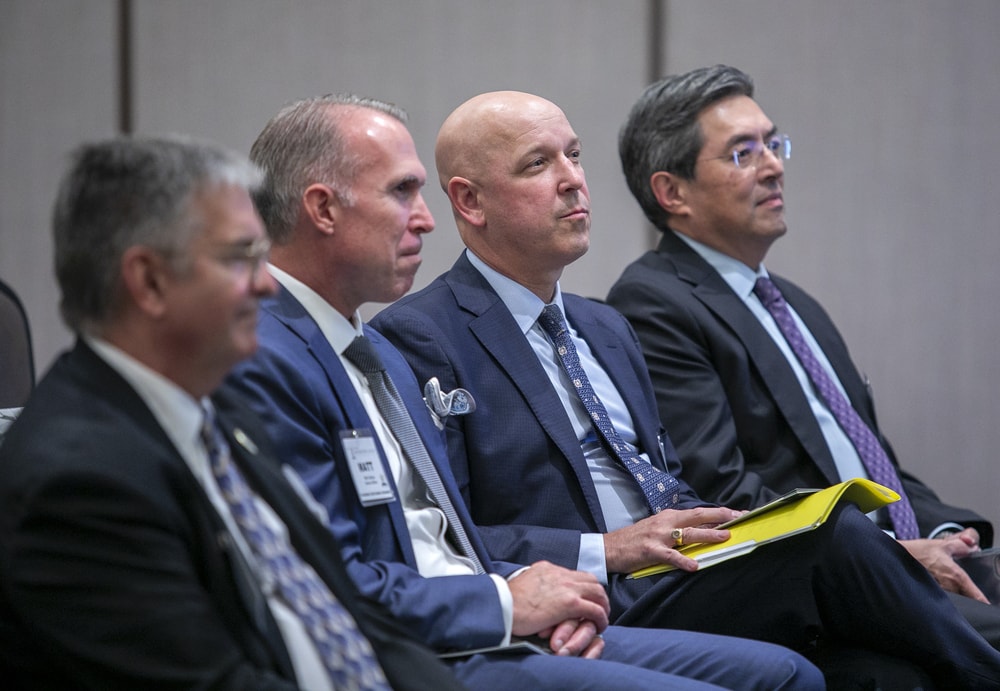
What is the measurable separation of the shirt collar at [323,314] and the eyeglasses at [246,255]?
1.89ft

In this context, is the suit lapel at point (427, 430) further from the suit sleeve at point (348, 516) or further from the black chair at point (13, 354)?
the black chair at point (13, 354)

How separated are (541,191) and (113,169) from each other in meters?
1.37

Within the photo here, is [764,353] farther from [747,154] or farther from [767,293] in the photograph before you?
[747,154]

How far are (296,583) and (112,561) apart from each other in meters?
0.24

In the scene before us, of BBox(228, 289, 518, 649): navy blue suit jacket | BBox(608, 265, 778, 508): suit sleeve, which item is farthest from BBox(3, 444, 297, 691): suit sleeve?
BBox(608, 265, 778, 508): suit sleeve

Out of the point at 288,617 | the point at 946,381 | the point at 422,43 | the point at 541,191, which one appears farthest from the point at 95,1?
the point at 946,381

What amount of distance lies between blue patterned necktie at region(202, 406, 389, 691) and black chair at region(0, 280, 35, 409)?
1257 mm

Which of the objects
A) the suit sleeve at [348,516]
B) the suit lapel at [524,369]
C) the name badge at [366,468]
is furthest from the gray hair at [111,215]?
the suit lapel at [524,369]

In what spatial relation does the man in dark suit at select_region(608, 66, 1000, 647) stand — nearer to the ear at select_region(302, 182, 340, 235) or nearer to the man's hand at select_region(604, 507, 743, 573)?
the man's hand at select_region(604, 507, 743, 573)

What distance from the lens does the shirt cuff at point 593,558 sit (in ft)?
7.07

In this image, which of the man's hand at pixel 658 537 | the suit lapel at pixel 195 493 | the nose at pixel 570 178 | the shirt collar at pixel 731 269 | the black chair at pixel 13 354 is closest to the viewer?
the suit lapel at pixel 195 493

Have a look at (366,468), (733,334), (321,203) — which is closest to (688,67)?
(733,334)

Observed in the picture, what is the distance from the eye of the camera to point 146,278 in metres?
1.22

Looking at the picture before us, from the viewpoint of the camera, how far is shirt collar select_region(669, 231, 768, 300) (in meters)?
3.04
